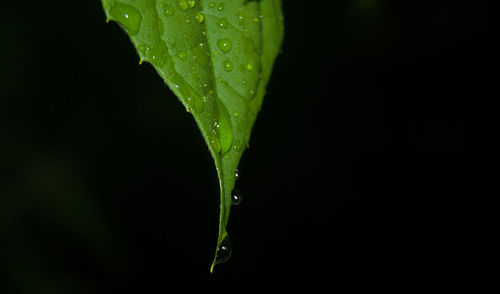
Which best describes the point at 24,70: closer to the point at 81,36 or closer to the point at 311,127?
the point at 81,36

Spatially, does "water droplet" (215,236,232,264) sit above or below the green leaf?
below

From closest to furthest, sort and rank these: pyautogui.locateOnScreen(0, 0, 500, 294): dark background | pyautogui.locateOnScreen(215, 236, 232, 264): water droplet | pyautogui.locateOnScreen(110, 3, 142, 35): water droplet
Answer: pyautogui.locateOnScreen(110, 3, 142, 35): water droplet < pyautogui.locateOnScreen(215, 236, 232, 264): water droplet < pyautogui.locateOnScreen(0, 0, 500, 294): dark background

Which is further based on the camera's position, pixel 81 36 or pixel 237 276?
pixel 237 276

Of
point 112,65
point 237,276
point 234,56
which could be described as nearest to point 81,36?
point 112,65

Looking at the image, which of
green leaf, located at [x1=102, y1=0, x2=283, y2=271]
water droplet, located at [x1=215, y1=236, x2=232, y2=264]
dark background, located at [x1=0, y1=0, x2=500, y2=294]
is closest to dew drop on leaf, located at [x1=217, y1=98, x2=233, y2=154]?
green leaf, located at [x1=102, y1=0, x2=283, y2=271]

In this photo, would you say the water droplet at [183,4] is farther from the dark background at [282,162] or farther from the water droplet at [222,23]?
the dark background at [282,162]

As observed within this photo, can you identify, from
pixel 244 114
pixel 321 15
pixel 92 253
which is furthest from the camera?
pixel 92 253

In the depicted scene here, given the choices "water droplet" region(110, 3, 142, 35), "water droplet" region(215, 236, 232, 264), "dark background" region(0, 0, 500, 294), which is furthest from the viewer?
"dark background" region(0, 0, 500, 294)

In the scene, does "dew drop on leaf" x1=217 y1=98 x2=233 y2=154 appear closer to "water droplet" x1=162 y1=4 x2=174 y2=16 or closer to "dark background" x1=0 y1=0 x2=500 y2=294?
"water droplet" x1=162 y1=4 x2=174 y2=16
